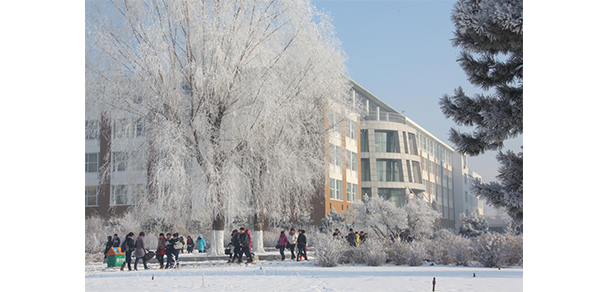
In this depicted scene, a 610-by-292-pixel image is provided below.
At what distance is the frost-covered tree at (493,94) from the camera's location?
9.75m

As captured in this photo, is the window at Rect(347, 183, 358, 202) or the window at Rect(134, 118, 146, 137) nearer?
the window at Rect(134, 118, 146, 137)

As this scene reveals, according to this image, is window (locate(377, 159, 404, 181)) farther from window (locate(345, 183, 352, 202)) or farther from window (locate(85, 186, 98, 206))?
window (locate(85, 186, 98, 206))

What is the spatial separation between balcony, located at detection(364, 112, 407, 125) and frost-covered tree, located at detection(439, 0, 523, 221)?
5786 cm

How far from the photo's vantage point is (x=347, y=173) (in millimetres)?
59031

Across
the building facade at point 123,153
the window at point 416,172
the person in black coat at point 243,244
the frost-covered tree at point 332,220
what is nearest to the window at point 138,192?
the building facade at point 123,153

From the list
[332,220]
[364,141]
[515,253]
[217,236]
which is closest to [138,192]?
[217,236]

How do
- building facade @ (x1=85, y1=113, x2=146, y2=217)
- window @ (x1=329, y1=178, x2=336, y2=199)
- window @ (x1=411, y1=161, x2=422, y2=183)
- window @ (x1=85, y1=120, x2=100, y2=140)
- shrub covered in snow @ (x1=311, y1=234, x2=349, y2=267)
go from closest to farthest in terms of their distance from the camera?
shrub covered in snow @ (x1=311, y1=234, x2=349, y2=267) → building facade @ (x1=85, y1=113, x2=146, y2=217) → window @ (x1=85, y1=120, x2=100, y2=140) → window @ (x1=329, y1=178, x2=336, y2=199) → window @ (x1=411, y1=161, x2=422, y2=183)

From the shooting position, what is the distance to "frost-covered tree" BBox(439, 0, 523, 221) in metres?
9.75

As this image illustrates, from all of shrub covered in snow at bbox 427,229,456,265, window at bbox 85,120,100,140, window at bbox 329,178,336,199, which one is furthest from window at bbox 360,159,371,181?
window at bbox 85,120,100,140

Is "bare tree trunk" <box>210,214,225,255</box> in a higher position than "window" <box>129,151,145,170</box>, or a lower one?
lower

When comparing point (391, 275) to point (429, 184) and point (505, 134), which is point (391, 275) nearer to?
point (505, 134)

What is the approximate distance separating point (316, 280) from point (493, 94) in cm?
677

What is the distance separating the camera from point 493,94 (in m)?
11.5
